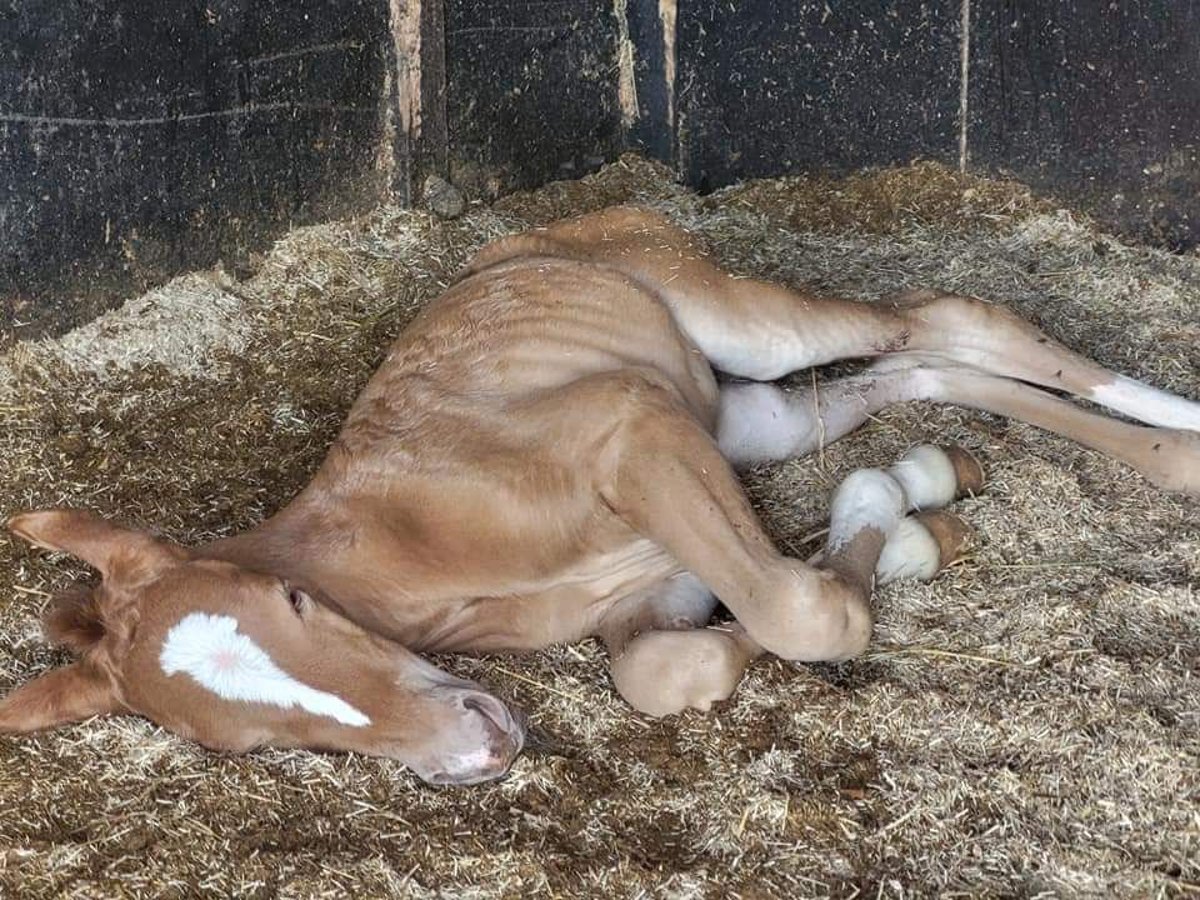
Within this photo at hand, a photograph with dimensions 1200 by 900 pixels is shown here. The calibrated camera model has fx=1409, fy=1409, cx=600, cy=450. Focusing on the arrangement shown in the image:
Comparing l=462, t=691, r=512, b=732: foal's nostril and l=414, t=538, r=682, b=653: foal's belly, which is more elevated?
l=462, t=691, r=512, b=732: foal's nostril

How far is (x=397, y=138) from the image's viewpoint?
20.3ft

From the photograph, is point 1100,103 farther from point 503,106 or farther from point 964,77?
point 503,106

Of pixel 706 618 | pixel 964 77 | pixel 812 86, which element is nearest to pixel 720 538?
pixel 706 618

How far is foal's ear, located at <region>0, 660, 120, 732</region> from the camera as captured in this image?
3520mm

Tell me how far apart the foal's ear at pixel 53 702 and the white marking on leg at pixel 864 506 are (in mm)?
1986

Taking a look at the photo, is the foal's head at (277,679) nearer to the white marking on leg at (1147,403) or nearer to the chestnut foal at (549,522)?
the chestnut foal at (549,522)

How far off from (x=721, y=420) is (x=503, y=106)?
253 cm

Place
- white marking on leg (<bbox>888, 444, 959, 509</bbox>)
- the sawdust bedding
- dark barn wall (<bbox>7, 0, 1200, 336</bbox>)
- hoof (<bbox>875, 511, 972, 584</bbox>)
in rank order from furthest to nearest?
1. dark barn wall (<bbox>7, 0, 1200, 336</bbox>)
2. white marking on leg (<bbox>888, 444, 959, 509</bbox>)
3. hoof (<bbox>875, 511, 972, 584</bbox>)
4. the sawdust bedding

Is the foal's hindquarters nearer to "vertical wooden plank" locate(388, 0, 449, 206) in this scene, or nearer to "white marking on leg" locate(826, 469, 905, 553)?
"white marking on leg" locate(826, 469, 905, 553)

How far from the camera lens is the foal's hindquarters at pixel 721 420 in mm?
3578

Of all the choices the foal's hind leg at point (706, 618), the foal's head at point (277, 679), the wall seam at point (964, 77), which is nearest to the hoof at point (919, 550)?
the foal's hind leg at point (706, 618)

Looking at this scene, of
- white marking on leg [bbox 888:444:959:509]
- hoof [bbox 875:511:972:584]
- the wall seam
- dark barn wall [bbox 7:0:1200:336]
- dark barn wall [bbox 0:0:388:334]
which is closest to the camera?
hoof [bbox 875:511:972:584]

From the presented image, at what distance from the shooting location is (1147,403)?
14.8ft

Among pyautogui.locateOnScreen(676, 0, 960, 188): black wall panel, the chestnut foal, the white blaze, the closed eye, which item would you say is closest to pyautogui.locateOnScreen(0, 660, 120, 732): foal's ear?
the chestnut foal
